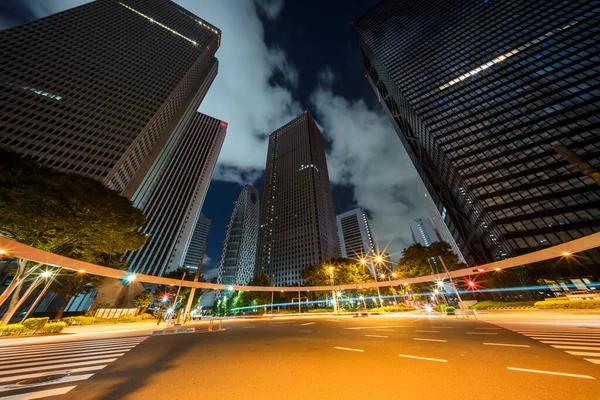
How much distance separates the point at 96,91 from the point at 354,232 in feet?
557

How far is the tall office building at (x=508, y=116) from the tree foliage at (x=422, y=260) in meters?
13.0

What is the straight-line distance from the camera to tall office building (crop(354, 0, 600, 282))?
42.0 meters

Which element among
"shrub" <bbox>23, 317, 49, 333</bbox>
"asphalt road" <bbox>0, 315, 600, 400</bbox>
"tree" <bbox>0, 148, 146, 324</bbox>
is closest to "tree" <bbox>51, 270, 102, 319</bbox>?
"tree" <bbox>0, 148, 146, 324</bbox>

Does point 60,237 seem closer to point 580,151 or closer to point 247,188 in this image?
point 580,151

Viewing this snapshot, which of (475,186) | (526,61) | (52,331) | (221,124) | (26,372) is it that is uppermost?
(221,124)

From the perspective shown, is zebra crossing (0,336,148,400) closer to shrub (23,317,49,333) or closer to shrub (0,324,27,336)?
shrub (0,324,27,336)

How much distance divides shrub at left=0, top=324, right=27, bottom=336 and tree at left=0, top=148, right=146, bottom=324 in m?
1.84

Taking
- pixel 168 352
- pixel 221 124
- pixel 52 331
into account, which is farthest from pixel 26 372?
pixel 221 124

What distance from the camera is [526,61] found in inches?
2222

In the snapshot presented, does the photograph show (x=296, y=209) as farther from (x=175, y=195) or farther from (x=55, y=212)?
(x=55, y=212)

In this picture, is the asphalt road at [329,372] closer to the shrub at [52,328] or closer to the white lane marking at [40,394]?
the white lane marking at [40,394]

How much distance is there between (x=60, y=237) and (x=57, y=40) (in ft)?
314

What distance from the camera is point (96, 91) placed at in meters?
63.8

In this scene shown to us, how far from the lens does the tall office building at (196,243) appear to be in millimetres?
169163
